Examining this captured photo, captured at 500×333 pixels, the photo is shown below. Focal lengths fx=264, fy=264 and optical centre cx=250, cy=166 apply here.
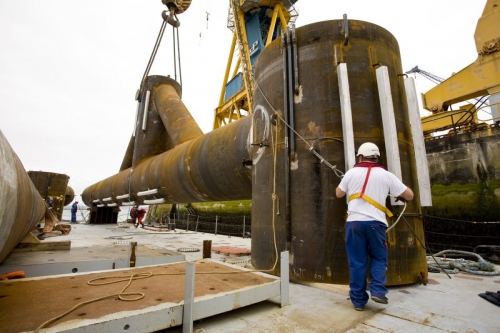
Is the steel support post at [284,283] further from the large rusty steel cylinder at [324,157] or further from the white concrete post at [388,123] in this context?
the white concrete post at [388,123]

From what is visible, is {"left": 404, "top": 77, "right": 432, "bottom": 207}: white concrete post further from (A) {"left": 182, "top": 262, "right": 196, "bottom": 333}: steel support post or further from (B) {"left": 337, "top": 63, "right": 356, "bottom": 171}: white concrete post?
(A) {"left": 182, "top": 262, "right": 196, "bottom": 333}: steel support post

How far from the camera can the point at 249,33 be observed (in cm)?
2177

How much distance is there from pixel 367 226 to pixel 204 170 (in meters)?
3.57

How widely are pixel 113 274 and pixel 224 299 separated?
125 centimetres

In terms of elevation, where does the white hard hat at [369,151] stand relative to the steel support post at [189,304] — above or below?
above

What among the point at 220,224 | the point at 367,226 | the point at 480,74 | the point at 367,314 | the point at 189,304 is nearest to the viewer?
the point at 189,304

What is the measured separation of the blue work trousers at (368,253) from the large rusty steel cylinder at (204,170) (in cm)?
207

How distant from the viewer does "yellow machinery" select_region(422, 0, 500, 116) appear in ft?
31.9

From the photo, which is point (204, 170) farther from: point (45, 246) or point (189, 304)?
point (189, 304)

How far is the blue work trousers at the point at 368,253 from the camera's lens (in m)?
2.28

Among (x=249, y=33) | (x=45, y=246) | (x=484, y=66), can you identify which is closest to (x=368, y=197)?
(x=45, y=246)

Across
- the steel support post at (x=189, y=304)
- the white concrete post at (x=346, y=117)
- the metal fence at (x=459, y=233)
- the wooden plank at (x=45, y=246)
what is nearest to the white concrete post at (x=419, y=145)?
the white concrete post at (x=346, y=117)

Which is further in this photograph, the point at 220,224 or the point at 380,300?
the point at 220,224

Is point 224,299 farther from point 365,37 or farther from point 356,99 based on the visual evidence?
point 365,37
